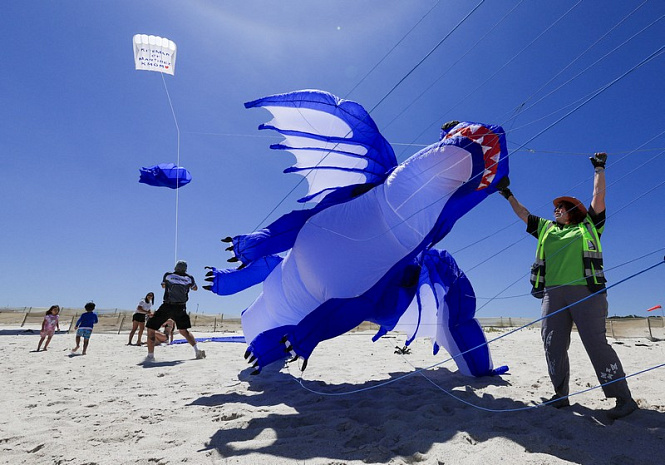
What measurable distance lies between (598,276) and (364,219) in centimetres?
184

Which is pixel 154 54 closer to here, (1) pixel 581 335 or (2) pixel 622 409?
(1) pixel 581 335

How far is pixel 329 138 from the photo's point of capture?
12.4 ft

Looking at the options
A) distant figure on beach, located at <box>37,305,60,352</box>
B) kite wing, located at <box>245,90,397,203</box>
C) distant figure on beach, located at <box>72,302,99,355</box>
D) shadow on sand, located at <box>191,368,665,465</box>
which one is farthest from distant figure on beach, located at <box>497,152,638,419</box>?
distant figure on beach, located at <box>37,305,60,352</box>

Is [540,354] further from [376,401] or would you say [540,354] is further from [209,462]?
[209,462]

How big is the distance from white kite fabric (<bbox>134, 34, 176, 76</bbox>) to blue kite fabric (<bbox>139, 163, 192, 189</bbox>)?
1895mm

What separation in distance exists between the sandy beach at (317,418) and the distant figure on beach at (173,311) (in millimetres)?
920

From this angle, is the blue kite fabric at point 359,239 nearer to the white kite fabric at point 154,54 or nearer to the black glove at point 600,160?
the black glove at point 600,160

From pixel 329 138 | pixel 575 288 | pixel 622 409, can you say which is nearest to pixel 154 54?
pixel 329 138

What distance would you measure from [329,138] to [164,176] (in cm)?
369

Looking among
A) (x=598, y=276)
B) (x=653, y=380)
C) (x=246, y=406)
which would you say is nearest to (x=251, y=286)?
(x=246, y=406)

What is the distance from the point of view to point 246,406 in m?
3.14

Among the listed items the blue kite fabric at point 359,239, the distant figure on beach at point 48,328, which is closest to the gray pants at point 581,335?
the blue kite fabric at point 359,239

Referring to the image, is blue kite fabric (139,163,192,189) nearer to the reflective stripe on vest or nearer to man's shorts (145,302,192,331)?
man's shorts (145,302,192,331)

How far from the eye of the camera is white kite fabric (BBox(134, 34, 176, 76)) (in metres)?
6.58
